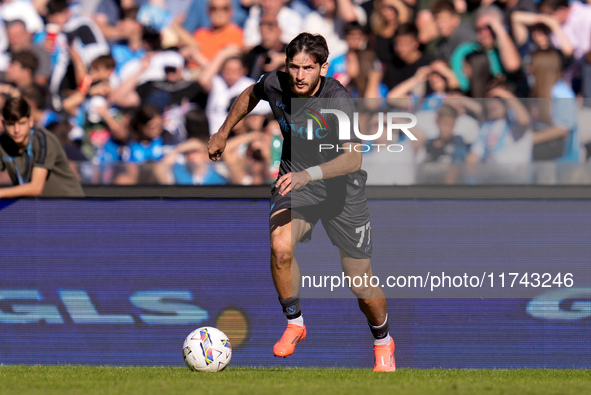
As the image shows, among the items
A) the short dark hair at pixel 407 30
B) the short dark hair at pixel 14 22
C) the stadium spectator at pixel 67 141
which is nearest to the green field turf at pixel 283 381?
the stadium spectator at pixel 67 141

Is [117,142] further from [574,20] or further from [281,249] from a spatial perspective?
[574,20]

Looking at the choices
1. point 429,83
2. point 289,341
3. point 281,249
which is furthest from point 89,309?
point 429,83

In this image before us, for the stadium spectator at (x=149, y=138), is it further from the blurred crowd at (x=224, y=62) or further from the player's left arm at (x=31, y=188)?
the player's left arm at (x=31, y=188)

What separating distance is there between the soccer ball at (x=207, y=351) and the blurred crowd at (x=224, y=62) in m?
2.31

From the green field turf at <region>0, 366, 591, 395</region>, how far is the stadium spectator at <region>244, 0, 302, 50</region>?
527 centimetres

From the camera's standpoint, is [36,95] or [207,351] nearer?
[207,351]

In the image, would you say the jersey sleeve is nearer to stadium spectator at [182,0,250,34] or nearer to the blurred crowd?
the blurred crowd

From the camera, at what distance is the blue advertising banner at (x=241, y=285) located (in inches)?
296

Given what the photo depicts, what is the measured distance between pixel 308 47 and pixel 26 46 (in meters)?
6.54

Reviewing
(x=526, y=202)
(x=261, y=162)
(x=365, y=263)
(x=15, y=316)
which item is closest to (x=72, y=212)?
(x=15, y=316)

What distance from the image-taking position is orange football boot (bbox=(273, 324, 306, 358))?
6535 mm

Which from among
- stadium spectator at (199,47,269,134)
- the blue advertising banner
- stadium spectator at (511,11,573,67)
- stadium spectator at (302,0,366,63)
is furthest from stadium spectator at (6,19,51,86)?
stadium spectator at (511,11,573,67)

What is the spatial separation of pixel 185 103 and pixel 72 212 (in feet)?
11.0

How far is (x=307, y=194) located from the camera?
670 centimetres
